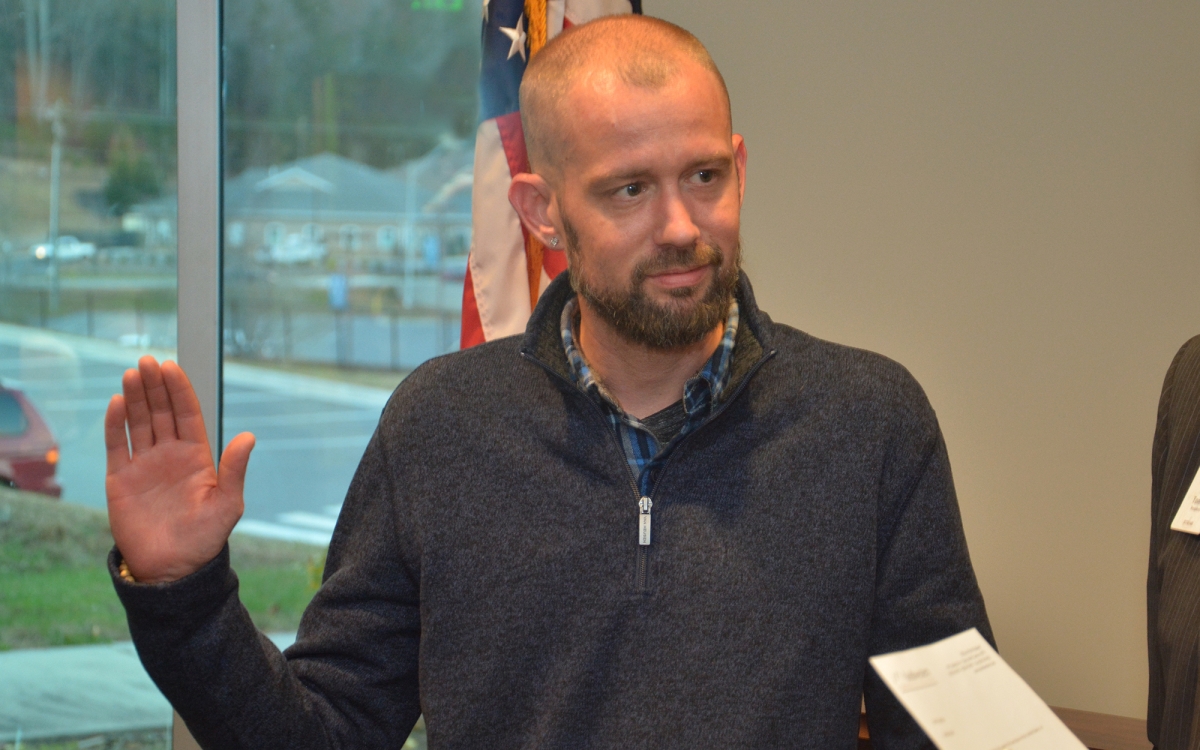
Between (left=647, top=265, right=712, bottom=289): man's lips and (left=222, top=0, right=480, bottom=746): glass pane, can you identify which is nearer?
(left=647, top=265, right=712, bottom=289): man's lips

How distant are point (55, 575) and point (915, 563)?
2.61m

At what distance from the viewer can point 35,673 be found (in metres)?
2.98

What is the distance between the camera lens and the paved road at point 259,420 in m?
2.90

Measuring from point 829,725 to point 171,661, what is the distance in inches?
28.8

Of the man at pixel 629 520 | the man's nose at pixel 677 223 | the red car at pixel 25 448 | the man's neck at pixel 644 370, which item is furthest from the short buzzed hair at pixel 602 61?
the red car at pixel 25 448

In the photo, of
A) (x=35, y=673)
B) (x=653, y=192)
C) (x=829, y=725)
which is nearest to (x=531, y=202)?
(x=653, y=192)

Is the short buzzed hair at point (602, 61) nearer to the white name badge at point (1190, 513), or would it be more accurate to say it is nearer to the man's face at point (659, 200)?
the man's face at point (659, 200)

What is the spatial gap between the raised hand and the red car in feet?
6.79

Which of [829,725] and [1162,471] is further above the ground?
[1162,471]

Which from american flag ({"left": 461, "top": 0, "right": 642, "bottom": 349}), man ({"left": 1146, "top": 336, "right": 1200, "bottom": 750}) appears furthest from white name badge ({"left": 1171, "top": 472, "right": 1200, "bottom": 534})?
american flag ({"left": 461, "top": 0, "right": 642, "bottom": 349})

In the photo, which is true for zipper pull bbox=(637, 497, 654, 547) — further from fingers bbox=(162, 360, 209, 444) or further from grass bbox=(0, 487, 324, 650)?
→ grass bbox=(0, 487, 324, 650)

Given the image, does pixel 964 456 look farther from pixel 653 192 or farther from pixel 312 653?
pixel 312 653

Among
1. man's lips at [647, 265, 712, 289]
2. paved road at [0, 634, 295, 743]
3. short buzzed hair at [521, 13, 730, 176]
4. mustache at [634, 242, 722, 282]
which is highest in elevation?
short buzzed hair at [521, 13, 730, 176]

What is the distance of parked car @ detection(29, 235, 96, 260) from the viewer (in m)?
2.87
